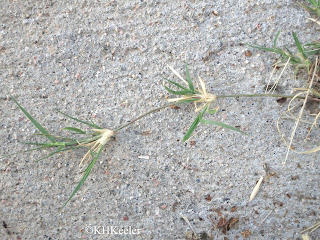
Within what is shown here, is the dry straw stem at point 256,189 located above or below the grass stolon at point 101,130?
below

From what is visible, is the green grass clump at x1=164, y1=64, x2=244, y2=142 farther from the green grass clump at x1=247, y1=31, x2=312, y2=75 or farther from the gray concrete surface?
the green grass clump at x1=247, y1=31, x2=312, y2=75

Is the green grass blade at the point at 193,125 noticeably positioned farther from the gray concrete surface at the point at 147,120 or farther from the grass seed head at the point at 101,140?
the grass seed head at the point at 101,140

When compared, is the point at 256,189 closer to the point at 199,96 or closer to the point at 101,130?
the point at 199,96

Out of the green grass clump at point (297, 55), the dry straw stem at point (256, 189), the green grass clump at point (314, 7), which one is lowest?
the dry straw stem at point (256, 189)

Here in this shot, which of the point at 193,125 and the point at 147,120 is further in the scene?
the point at 147,120

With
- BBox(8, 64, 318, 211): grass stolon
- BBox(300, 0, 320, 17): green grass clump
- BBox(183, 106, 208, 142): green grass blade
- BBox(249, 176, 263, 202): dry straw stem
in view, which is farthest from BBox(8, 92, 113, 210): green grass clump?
BBox(300, 0, 320, 17): green grass clump

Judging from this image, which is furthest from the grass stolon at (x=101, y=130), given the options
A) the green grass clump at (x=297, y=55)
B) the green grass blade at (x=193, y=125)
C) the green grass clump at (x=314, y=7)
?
the green grass clump at (x=314, y=7)

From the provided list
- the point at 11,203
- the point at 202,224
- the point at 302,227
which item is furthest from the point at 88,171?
the point at 302,227

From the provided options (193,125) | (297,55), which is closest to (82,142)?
(193,125)
